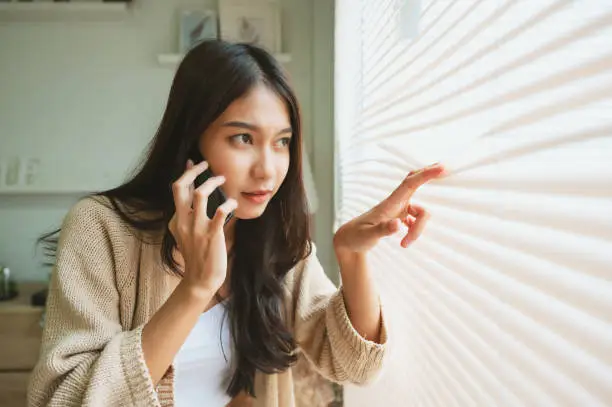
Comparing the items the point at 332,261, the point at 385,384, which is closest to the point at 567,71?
the point at 385,384

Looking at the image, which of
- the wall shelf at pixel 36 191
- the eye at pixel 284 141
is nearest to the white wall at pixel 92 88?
the wall shelf at pixel 36 191

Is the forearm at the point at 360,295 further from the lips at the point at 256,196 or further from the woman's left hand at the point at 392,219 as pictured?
the lips at the point at 256,196

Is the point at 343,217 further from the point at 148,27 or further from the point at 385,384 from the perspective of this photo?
the point at 148,27

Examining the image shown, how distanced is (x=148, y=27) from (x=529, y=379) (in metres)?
2.23

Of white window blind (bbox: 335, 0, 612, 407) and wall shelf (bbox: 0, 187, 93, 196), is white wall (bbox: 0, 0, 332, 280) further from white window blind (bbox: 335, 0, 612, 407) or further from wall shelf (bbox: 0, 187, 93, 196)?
white window blind (bbox: 335, 0, 612, 407)

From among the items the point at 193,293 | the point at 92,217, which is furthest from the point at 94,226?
the point at 193,293

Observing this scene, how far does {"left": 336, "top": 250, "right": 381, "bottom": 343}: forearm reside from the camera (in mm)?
835

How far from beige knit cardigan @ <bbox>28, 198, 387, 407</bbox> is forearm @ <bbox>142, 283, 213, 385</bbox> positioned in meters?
0.02

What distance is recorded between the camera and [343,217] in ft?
5.17

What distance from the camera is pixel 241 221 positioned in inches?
41.8

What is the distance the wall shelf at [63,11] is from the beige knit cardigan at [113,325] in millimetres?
1593

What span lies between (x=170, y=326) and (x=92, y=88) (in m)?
1.90

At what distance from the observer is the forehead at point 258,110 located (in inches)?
31.5

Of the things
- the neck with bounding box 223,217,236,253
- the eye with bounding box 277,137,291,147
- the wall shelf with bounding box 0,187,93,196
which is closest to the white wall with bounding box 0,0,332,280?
the wall shelf with bounding box 0,187,93,196
